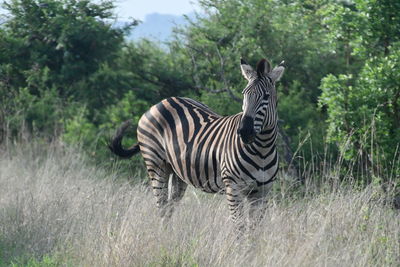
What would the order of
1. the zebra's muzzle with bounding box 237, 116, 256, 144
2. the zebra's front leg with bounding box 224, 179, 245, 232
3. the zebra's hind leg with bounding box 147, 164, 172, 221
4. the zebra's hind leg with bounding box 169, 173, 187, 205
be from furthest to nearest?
the zebra's hind leg with bounding box 169, 173, 187, 205, the zebra's hind leg with bounding box 147, 164, 172, 221, the zebra's front leg with bounding box 224, 179, 245, 232, the zebra's muzzle with bounding box 237, 116, 256, 144

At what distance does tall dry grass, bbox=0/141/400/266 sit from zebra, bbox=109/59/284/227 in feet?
0.79

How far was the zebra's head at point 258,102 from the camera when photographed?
613 centimetres

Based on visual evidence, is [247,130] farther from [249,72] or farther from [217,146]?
[217,146]

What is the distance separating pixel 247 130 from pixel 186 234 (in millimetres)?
1071

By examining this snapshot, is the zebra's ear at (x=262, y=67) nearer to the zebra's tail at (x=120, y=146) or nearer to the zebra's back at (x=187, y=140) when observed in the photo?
the zebra's back at (x=187, y=140)

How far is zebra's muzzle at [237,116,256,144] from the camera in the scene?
6102mm

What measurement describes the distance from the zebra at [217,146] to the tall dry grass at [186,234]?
24cm

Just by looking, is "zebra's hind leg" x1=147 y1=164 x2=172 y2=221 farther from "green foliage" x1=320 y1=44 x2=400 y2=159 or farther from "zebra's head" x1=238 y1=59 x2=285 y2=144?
"green foliage" x1=320 y1=44 x2=400 y2=159

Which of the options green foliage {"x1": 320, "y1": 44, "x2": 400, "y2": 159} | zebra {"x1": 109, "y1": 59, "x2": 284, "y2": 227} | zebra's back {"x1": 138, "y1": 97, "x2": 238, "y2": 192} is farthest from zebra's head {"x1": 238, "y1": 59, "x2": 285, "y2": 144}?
green foliage {"x1": 320, "y1": 44, "x2": 400, "y2": 159}

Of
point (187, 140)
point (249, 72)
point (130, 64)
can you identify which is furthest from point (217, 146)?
point (130, 64)

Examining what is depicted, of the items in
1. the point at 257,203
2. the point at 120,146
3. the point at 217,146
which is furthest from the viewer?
the point at 120,146

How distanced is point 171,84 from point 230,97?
2.07 metres

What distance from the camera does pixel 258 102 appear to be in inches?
245

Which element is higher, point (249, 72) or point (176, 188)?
point (249, 72)
